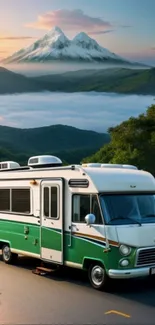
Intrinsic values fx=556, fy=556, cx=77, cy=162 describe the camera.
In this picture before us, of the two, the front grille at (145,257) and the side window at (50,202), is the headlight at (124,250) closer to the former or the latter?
the front grille at (145,257)

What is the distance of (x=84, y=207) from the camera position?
11.8m

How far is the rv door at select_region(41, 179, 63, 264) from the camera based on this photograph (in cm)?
1230

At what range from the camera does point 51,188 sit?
Answer: 12.8 m

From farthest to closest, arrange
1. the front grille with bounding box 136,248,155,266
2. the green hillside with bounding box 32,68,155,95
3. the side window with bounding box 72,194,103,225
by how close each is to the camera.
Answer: the green hillside with bounding box 32,68,155,95
the side window with bounding box 72,194,103,225
the front grille with bounding box 136,248,155,266

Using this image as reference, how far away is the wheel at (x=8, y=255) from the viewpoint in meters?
15.0

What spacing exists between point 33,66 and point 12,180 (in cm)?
16016

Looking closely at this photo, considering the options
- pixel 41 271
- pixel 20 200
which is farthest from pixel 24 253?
pixel 20 200

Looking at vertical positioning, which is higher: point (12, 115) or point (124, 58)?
point (124, 58)

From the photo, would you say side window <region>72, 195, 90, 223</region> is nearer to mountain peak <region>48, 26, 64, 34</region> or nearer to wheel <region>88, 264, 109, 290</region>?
wheel <region>88, 264, 109, 290</region>

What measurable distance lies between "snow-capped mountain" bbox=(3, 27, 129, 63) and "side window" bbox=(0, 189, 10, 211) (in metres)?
135

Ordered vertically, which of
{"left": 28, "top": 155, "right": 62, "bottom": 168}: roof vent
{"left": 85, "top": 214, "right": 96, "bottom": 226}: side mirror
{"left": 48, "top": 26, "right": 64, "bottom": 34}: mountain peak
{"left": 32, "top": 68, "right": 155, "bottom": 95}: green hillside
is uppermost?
{"left": 48, "top": 26, "right": 64, "bottom": 34}: mountain peak

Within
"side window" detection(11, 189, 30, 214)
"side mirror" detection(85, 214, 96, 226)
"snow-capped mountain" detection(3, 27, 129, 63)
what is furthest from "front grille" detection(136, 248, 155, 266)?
"snow-capped mountain" detection(3, 27, 129, 63)

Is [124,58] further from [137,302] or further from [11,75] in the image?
[137,302]

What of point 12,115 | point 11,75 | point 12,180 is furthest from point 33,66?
point 12,180
